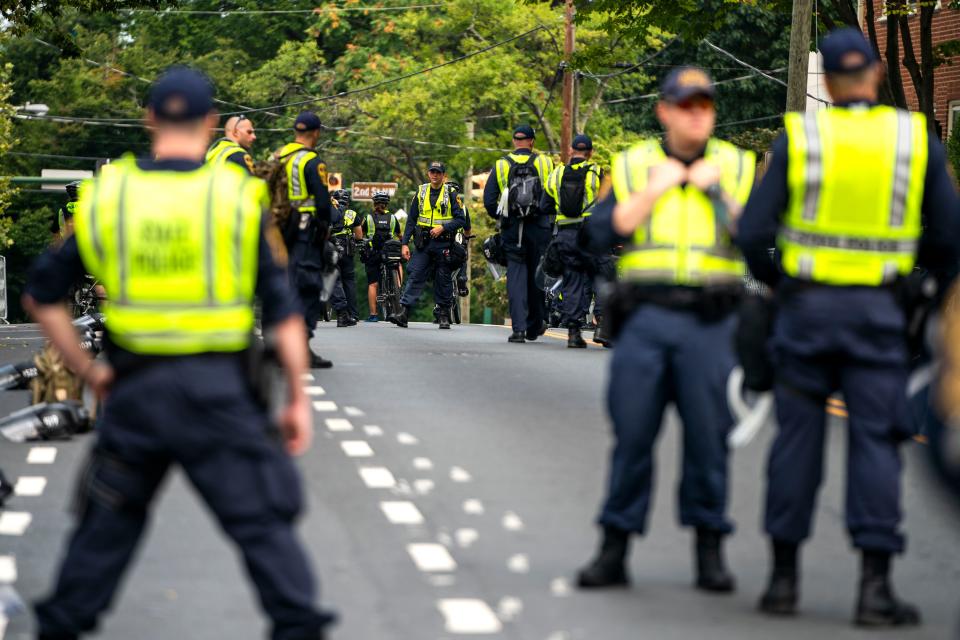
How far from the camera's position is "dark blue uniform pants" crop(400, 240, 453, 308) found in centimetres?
2467

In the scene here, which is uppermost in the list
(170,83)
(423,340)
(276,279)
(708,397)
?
(170,83)

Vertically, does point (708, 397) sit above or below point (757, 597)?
above

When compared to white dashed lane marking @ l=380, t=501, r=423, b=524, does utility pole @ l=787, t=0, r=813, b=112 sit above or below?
above

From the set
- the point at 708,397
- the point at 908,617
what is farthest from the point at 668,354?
the point at 908,617

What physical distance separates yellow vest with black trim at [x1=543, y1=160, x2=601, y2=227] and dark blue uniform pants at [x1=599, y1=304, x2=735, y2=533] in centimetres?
1080

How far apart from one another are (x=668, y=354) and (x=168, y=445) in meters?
2.15

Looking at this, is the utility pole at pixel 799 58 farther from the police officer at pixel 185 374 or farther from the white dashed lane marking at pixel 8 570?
the police officer at pixel 185 374

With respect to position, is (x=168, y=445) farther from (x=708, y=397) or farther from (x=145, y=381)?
(x=708, y=397)

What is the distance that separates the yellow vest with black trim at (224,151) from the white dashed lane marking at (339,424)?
244 centimetres

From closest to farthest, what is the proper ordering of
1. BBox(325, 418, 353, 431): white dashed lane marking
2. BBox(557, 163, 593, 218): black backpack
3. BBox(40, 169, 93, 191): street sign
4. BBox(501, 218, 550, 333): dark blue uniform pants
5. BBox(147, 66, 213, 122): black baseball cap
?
BBox(147, 66, 213, 122): black baseball cap, BBox(325, 418, 353, 431): white dashed lane marking, BBox(557, 163, 593, 218): black backpack, BBox(501, 218, 550, 333): dark blue uniform pants, BBox(40, 169, 93, 191): street sign

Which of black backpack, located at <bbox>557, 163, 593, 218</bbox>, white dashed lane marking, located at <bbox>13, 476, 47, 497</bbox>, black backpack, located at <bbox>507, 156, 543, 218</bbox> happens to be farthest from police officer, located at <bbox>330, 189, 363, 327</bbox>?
white dashed lane marking, located at <bbox>13, 476, 47, 497</bbox>

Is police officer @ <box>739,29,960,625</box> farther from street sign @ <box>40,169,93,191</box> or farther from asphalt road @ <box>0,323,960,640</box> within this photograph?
street sign @ <box>40,169,93,191</box>

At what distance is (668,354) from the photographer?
7.05m

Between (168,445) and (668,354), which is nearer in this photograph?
(168,445)
